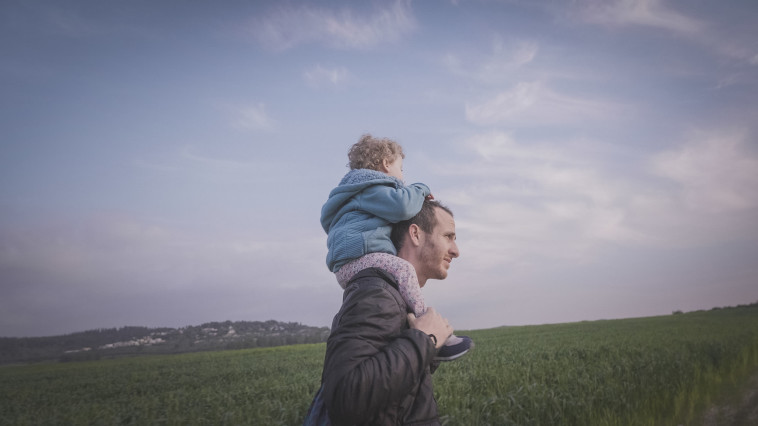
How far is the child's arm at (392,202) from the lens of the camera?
Answer: 8.07 feet

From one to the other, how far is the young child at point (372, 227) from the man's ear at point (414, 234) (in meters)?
0.09

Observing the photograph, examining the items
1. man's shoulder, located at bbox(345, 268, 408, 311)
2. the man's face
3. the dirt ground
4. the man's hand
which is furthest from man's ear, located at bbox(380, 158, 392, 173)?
the dirt ground

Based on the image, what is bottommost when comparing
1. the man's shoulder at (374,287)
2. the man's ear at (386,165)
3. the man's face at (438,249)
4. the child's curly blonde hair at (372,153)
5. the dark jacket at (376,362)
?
the dark jacket at (376,362)

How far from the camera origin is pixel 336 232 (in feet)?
8.53

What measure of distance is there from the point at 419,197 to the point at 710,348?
1463 cm

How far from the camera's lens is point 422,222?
2572 mm

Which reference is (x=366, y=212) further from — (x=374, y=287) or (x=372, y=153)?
(x=372, y=153)

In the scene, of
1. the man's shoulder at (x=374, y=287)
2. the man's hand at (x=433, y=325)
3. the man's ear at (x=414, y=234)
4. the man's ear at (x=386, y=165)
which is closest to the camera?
the man's shoulder at (x=374, y=287)

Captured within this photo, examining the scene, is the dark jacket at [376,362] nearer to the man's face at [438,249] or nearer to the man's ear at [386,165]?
the man's face at [438,249]

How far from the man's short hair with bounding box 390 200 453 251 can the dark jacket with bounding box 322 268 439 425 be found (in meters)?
0.52

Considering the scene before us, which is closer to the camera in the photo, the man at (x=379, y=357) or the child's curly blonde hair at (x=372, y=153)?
the man at (x=379, y=357)

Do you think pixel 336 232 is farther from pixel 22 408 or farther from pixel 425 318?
pixel 22 408

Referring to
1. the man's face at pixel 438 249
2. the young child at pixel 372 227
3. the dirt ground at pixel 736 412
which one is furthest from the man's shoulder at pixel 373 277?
the dirt ground at pixel 736 412

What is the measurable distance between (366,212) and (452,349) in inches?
39.1
